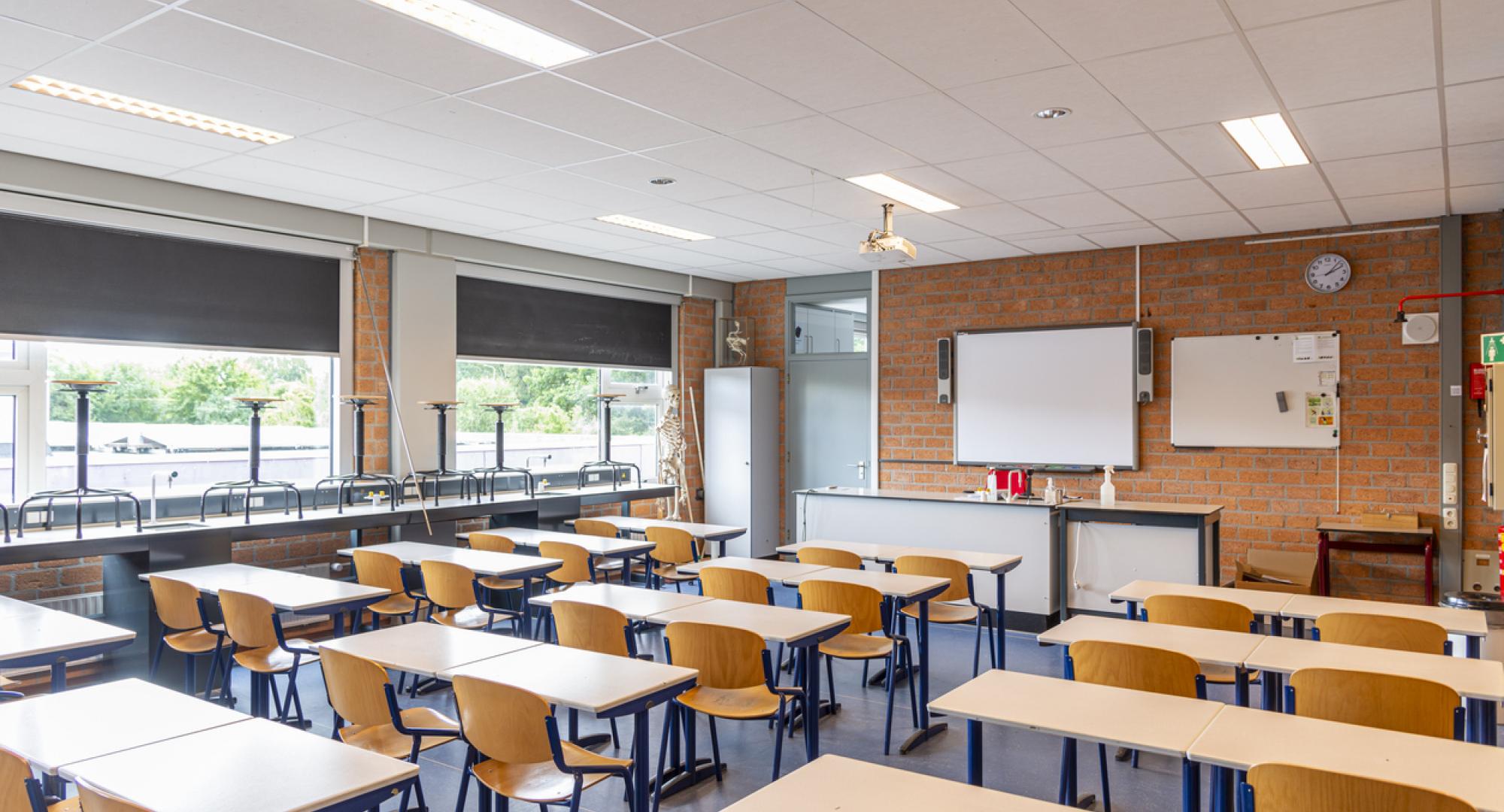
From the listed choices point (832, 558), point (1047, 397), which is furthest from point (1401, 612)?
point (1047, 397)

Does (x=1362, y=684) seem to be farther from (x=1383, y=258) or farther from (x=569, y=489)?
(x=569, y=489)

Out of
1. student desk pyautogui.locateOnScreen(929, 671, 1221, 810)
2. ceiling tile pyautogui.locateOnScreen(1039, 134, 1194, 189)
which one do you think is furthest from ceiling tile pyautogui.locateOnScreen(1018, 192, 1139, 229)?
student desk pyautogui.locateOnScreen(929, 671, 1221, 810)

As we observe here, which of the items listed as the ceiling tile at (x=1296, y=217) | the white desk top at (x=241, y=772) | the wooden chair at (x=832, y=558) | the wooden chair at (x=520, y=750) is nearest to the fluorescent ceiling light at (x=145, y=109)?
the white desk top at (x=241, y=772)

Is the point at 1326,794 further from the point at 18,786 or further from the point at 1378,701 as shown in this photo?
the point at 18,786

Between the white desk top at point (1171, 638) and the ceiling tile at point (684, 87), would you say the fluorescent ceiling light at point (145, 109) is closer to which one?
the ceiling tile at point (684, 87)

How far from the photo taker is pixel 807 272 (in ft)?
29.9

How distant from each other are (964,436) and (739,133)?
178 inches

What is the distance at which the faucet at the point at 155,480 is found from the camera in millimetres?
5219

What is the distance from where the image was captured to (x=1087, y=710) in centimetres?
256

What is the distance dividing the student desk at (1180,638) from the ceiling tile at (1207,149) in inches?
91.7

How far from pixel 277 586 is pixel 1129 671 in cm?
363

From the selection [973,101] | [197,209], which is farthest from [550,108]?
[197,209]

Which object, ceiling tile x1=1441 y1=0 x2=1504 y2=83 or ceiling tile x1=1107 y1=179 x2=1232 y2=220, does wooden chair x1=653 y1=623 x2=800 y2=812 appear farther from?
ceiling tile x1=1107 y1=179 x2=1232 y2=220

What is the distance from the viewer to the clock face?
6.74 meters
